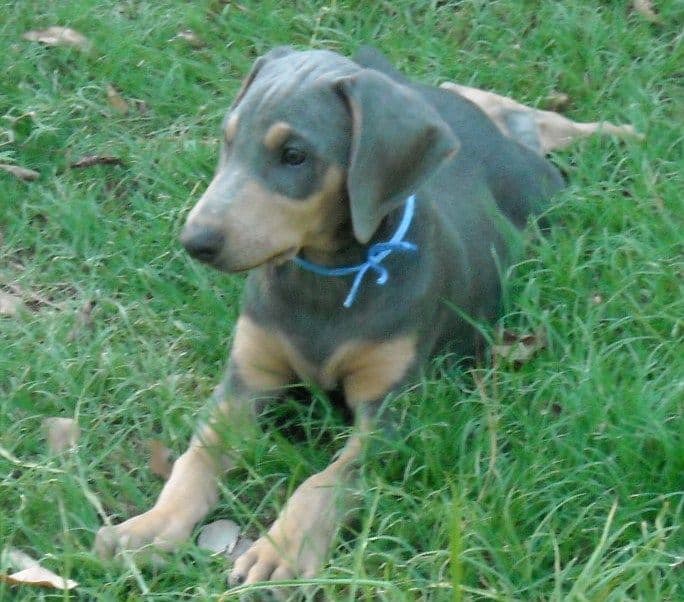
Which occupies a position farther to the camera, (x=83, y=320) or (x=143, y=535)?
(x=83, y=320)

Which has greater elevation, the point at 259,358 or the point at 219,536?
the point at 259,358

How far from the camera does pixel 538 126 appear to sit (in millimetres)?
4941

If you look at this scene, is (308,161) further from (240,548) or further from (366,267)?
(240,548)

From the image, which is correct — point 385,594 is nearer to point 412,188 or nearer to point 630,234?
point 412,188

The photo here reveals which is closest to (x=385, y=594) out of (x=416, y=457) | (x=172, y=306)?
(x=416, y=457)

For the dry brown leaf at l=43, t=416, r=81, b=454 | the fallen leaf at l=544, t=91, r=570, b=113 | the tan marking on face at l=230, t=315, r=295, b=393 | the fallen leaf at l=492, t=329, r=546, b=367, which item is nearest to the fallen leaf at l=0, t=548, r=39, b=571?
the dry brown leaf at l=43, t=416, r=81, b=454

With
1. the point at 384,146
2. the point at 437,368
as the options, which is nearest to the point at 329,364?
the point at 437,368

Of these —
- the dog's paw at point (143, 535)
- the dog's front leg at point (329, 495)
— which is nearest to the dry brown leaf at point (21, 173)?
the dog's front leg at point (329, 495)

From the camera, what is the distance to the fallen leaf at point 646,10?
5.48 m

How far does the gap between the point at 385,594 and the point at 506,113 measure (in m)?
2.61

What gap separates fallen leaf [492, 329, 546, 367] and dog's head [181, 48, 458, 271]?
2.70ft

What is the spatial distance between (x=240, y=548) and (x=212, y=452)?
0.30 meters

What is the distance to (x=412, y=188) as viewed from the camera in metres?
3.29

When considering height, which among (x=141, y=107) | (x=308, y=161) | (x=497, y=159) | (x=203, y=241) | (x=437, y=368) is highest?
(x=308, y=161)
